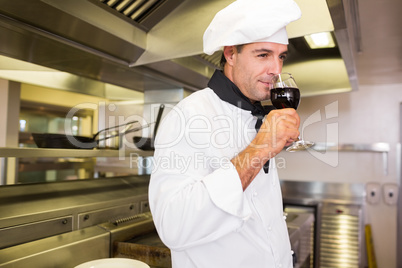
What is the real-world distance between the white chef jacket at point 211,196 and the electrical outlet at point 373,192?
11.4 ft

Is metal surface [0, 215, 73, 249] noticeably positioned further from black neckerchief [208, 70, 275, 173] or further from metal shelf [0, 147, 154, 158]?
black neckerchief [208, 70, 275, 173]

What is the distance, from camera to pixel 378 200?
4270mm

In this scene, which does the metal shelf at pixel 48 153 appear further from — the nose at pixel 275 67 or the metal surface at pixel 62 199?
the nose at pixel 275 67

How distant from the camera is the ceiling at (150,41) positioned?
4.91ft

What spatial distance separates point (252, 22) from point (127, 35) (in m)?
0.92

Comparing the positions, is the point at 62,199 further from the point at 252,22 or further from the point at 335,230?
the point at 335,230

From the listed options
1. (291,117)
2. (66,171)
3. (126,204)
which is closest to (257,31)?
(291,117)

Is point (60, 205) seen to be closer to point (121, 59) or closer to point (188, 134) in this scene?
point (121, 59)

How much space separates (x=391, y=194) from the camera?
Answer: 419cm

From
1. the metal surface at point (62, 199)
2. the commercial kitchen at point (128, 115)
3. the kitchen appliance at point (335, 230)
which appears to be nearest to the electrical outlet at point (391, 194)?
the commercial kitchen at point (128, 115)

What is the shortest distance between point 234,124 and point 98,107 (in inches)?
74.3

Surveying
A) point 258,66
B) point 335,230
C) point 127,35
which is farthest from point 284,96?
point 335,230

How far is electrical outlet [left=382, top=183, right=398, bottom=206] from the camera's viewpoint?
4.18 meters

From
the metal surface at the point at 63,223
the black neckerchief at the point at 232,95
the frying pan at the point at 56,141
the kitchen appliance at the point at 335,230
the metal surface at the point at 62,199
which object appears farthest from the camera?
the kitchen appliance at the point at 335,230
